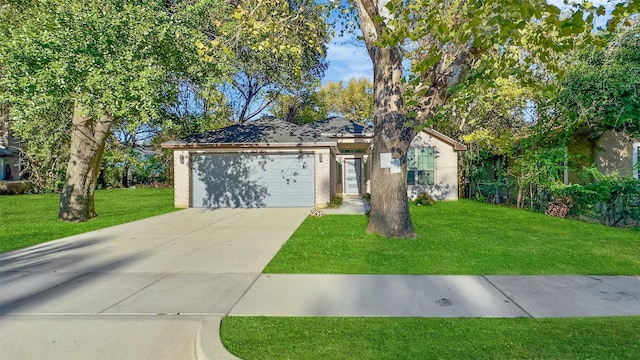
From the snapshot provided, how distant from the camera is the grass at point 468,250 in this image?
5.63 m

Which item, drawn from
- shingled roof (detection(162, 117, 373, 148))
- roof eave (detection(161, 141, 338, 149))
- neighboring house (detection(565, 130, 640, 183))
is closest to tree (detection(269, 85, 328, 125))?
shingled roof (detection(162, 117, 373, 148))

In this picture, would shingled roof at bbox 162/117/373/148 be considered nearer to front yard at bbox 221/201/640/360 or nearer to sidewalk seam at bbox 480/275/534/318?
front yard at bbox 221/201/640/360

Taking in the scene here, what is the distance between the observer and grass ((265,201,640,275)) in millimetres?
5633

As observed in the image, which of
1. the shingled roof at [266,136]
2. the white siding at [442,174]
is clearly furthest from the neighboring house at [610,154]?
the shingled roof at [266,136]

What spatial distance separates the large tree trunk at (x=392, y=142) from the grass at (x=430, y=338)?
14.5ft

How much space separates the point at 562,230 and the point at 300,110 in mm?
23314

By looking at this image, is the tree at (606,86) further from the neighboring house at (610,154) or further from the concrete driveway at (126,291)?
the concrete driveway at (126,291)

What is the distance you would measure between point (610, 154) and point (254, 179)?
502 inches

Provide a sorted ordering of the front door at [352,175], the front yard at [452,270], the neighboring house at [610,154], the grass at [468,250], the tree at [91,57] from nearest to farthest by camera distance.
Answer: the front yard at [452,270] → the grass at [468,250] → the tree at [91,57] → the neighboring house at [610,154] → the front door at [352,175]

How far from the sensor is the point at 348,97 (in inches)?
1550

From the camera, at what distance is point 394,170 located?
26.5ft

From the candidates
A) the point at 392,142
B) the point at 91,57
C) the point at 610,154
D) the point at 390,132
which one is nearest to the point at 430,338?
the point at 392,142

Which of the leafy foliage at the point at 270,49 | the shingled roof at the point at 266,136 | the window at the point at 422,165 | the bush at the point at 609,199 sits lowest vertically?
the bush at the point at 609,199

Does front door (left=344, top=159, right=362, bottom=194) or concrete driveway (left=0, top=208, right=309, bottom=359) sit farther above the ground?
front door (left=344, top=159, right=362, bottom=194)
